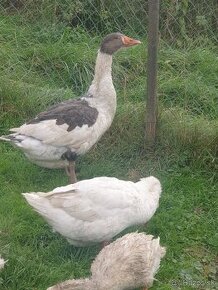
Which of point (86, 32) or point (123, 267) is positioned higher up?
point (86, 32)

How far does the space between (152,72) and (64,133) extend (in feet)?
2.82

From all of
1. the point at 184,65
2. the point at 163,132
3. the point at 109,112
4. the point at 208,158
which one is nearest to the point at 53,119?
the point at 109,112

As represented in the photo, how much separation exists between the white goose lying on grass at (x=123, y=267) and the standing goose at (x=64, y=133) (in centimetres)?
117

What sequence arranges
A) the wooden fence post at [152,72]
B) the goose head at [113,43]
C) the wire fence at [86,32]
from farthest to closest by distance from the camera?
1. the wire fence at [86,32]
2. the goose head at [113,43]
3. the wooden fence post at [152,72]

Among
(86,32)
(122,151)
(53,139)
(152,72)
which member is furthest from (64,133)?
(86,32)

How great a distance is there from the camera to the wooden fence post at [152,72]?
4.88 meters

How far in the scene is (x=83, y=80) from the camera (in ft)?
19.5

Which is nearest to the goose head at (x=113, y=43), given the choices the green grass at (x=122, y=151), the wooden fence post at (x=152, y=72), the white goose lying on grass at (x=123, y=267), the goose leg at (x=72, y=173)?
the wooden fence post at (x=152, y=72)

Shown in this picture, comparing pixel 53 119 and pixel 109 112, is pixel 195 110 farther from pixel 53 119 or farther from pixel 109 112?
pixel 53 119

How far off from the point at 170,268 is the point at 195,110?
195cm

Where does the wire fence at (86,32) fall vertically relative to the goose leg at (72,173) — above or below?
above

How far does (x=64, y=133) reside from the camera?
15.6ft

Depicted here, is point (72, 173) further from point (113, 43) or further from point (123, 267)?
point (123, 267)

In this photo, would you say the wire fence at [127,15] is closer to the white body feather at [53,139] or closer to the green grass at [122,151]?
the green grass at [122,151]
